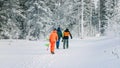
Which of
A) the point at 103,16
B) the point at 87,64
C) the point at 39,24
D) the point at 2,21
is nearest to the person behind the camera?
the point at 87,64

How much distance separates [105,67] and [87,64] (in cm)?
157

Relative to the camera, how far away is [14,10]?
42125 mm

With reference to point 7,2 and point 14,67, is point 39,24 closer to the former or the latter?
point 7,2

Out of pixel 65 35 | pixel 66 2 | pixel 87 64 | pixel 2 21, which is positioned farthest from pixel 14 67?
pixel 66 2

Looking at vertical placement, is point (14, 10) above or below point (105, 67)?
above

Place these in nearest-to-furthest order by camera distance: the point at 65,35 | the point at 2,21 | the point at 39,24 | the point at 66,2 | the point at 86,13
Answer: the point at 65,35
the point at 2,21
the point at 39,24
the point at 66,2
the point at 86,13

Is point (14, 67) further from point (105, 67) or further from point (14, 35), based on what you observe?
point (14, 35)

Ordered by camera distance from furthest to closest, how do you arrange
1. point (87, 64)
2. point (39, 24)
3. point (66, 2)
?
point (66, 2) < point (39, 24) < point (87, 64)

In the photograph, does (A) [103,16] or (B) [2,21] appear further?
(A) [103,16]

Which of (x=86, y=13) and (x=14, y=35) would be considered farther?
(x=86, y=13)

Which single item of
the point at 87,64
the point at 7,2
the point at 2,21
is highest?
the point at 7,2

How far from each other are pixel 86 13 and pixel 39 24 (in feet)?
101

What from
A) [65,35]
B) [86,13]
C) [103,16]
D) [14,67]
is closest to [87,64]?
[14,67]

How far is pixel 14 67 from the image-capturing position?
14.9m
